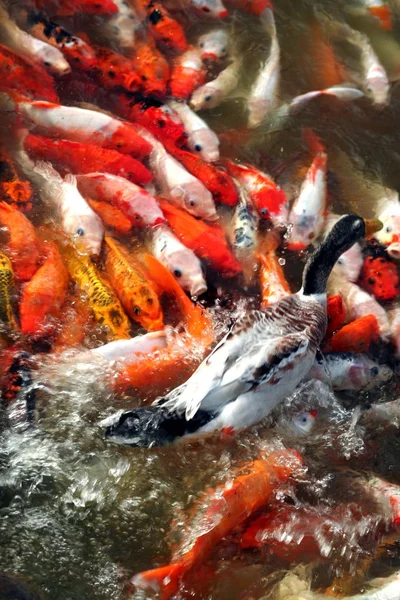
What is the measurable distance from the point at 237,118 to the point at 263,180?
97 cm

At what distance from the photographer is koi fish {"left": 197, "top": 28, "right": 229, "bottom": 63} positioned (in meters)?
6.79

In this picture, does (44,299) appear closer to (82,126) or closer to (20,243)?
(20,243)

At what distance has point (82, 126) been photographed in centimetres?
555

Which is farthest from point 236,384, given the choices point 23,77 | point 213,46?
point 213,46

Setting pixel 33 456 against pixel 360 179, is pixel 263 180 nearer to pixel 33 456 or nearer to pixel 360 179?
pixel 360 179

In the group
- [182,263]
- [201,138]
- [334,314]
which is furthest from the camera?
[201,138]

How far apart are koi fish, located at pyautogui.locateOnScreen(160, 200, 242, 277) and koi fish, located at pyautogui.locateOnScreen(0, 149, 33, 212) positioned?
108 cm

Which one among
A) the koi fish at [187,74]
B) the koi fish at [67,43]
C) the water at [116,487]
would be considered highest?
the koi fish at [187,74]

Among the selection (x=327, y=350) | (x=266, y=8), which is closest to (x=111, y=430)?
(x=327, y=350)

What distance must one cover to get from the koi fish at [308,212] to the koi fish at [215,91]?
1232 millimetres

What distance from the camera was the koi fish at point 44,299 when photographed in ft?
14.3

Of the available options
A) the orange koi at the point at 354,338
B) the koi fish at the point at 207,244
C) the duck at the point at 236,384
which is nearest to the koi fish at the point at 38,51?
the koi fish at the point at 207,244

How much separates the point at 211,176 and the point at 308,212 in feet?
2.72

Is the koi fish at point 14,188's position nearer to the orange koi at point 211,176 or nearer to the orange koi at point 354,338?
the orange koi at point 211,176
